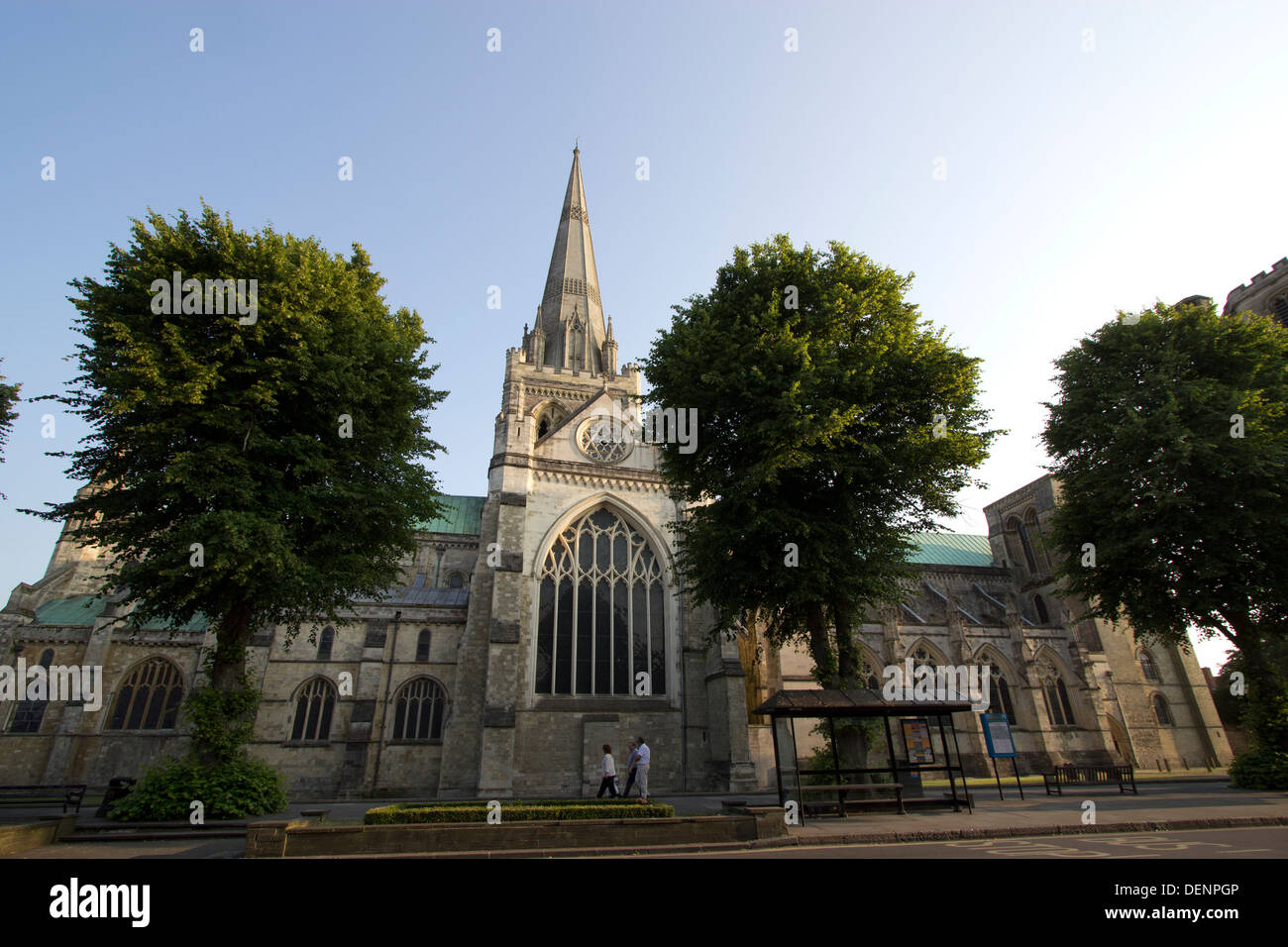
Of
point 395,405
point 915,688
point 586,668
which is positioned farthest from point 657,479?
point 915,688

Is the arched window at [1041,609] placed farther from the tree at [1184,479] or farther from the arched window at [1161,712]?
the tree at [1184,479]

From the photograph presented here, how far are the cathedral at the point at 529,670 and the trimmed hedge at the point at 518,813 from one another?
1053 cm

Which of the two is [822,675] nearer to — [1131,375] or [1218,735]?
[1131,375]

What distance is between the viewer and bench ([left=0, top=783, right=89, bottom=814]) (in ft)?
45.0

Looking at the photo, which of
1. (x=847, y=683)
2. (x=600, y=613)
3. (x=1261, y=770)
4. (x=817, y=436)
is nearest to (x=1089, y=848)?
(x=847, y=683)

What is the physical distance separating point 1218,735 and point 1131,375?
26512mm

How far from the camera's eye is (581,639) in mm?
23719

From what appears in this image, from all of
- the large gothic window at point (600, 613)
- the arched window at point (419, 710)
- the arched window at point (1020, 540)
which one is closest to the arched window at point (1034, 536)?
the arched window at point (1020, 540)

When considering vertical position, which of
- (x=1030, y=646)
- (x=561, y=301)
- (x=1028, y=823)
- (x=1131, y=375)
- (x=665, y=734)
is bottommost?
(x=1028, y=823)

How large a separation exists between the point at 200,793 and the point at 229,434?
681 cm

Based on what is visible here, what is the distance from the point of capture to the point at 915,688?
95.7ft

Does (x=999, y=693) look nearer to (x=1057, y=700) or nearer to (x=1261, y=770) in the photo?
(x=1057, y=700)

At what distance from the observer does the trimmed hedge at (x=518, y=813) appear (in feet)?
31.7

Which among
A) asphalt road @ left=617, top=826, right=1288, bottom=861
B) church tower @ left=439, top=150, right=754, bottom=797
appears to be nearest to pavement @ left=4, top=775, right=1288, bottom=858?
asphalt road @ left=617, top=826, right=1288, bottom=861
